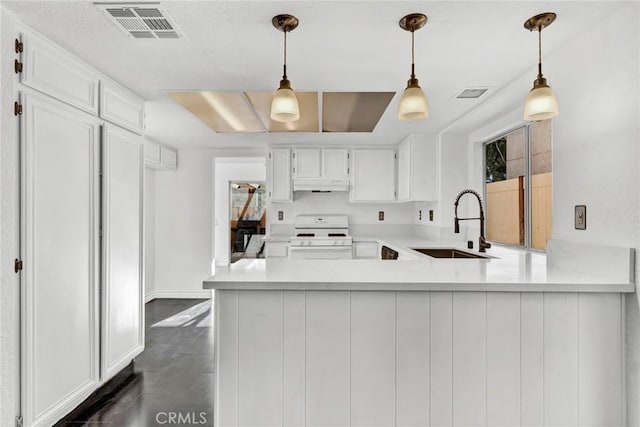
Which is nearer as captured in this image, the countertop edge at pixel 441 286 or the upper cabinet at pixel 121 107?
the countertop edge at pixel 441 286

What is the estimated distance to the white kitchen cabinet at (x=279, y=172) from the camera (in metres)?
4.43

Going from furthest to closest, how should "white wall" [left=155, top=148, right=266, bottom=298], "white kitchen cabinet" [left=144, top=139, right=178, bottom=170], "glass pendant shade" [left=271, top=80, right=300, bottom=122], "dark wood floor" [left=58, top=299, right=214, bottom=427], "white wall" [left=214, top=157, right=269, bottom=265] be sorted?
"white wall" [left=214, top=157, right=269, bottom=265] → "white wall" [left=155, top=148, right=266, bottom=298] → "white kitchen cabinet" [left=144, top=139, right=178, bottom=170] → "dark wood floor" [left=58, top=299, right=214, bottom=427] → "glass pendant shade" [left=271, top=80, right=300, bottom=122]

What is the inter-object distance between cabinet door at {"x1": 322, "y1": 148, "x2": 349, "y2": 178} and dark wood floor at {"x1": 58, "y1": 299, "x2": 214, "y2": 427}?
7.49 ft

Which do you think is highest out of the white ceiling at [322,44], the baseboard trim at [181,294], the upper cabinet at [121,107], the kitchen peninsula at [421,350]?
the white ceiling at [322,44]

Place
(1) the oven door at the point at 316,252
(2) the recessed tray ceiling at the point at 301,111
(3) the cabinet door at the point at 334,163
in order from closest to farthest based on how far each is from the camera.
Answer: (2) the recessed tray ceiling at the point at 301,111 < (1) the oven door at the point at 316,252 < (3) the cabinet door at the point at 334,163

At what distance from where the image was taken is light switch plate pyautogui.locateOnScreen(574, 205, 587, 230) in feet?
5.51

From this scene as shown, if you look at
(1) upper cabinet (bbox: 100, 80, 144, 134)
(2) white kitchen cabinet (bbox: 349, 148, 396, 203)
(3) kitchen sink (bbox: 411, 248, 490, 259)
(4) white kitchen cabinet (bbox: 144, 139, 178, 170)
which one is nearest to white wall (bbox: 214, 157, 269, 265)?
(4) white kitchen cabinet (bbox: 144, 139, 178, 170)

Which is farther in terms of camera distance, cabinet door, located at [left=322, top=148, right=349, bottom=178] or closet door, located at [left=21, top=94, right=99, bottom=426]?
cabinet door, located at [left=322, top=148, right=349, bottom=178]

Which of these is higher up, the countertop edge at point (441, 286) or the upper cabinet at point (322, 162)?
the upper cabinet at point (322, 162)

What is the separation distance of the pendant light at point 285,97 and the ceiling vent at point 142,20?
0.51 meters

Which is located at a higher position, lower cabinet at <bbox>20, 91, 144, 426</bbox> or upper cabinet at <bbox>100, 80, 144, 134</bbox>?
upper cabinet at <bbox>100, 80, 144, 134</bbox>

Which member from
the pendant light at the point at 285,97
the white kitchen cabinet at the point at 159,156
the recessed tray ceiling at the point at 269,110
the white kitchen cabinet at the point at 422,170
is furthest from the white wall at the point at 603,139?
the white kitchen cabinet at the point at 159,156

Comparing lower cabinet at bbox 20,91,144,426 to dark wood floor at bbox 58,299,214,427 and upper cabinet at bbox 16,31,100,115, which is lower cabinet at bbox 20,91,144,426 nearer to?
upper cabinet at bbox 16,31,100,115

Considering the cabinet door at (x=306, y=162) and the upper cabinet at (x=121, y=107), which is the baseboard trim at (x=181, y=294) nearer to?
the cabinet door at (x=306, y=162)
